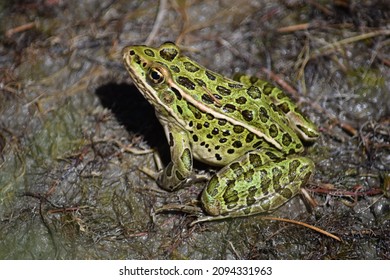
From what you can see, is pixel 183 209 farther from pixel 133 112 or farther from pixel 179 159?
pixel 133 112

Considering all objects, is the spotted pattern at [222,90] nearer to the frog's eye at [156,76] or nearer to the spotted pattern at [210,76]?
the spotted pattern at [210,76]

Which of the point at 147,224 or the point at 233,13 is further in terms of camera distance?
the point at 233,13

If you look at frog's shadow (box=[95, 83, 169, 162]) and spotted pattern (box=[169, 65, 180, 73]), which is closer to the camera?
spotted pattern (box=[169, 65, 180, 73])

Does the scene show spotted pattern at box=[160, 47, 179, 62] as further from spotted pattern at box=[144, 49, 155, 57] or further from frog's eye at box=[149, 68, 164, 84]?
frog's eye at box=[149, 68, 164, 84]

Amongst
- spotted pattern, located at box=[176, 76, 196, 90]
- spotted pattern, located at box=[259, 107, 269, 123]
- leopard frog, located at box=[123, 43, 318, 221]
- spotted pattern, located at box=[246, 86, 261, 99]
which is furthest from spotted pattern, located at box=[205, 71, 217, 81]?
spotted pattern, located at box=[259, 107, 269, 123]
